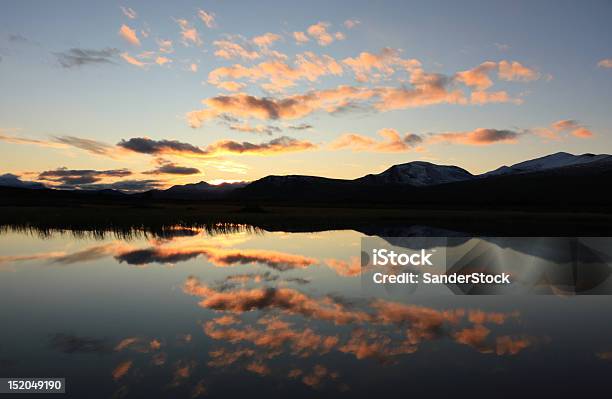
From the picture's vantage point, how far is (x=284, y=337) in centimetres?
917

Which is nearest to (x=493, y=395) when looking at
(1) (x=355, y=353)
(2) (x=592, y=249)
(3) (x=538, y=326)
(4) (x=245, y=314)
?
(1) (x=355, y=353)

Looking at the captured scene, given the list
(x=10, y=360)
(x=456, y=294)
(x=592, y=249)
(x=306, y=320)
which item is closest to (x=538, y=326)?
(x=456, y=294)

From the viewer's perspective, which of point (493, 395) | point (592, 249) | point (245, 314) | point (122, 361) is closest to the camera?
point (493, 395)

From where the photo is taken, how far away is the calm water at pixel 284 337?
697 cm

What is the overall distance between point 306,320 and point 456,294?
19.4ft

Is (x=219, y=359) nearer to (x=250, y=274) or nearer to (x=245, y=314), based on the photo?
(x=245, y=314)

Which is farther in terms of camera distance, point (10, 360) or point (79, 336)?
point (79, 336)

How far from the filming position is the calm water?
22.9 feet

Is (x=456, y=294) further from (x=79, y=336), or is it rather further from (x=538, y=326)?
(x=79, y=336)

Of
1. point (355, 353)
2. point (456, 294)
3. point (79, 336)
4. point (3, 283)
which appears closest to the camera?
point (355, 353)

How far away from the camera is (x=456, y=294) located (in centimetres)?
1370

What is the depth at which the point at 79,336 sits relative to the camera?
30.2ft

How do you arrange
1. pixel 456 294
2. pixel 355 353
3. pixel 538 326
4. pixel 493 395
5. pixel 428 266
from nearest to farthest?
pixel 493 395 < pixel 355 353 < pixel 538 326 < pixel 456 294 < pixel 428 266

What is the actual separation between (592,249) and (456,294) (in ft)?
57.7
